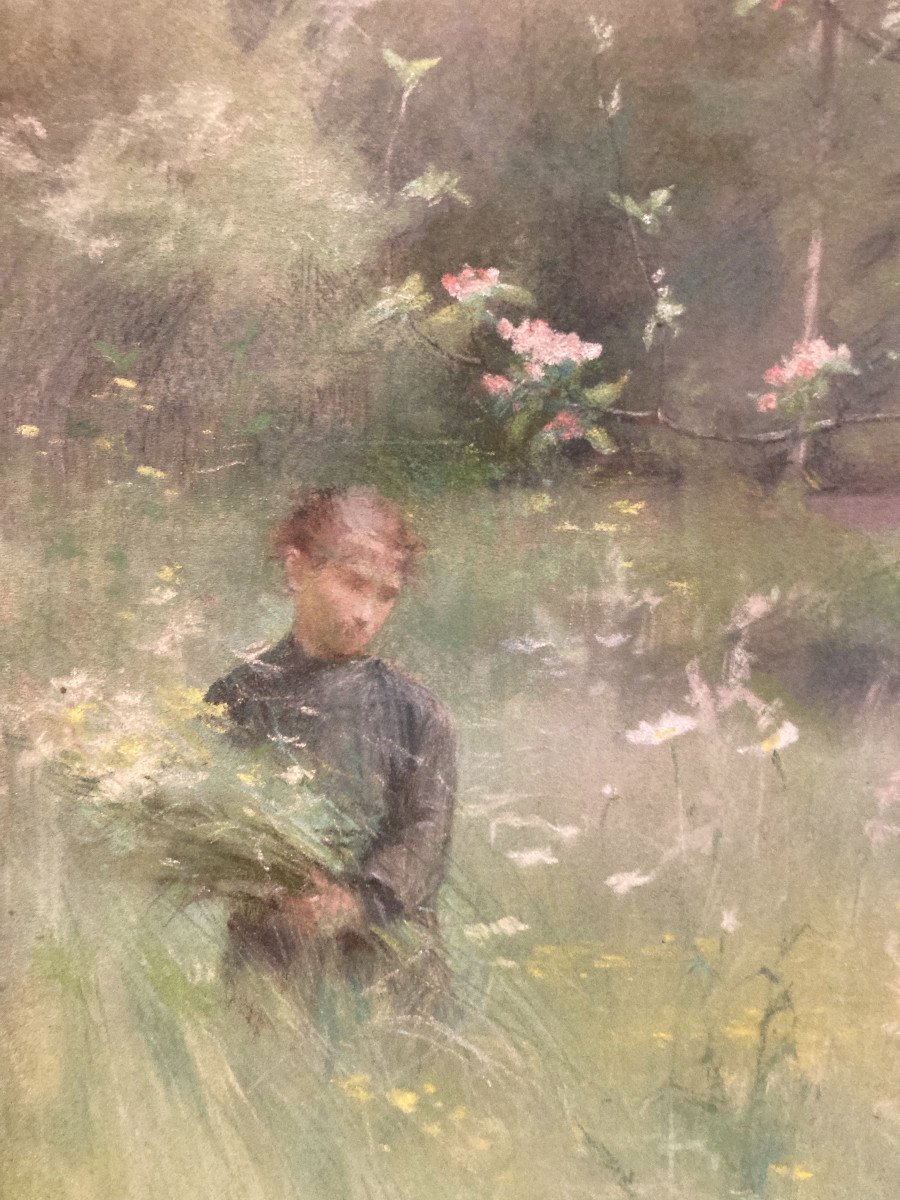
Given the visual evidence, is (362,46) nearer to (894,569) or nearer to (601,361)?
(601,361)

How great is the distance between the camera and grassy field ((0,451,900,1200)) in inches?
86.4

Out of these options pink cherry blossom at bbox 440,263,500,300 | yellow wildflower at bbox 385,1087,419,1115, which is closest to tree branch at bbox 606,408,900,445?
pink cherry blossom at bbox 440,263,500,300

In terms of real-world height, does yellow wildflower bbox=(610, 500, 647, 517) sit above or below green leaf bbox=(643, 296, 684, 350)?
below

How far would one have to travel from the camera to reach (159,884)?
2.22m

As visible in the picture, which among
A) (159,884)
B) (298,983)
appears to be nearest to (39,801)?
(159,884)

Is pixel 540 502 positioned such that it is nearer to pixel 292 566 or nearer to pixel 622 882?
pixel 292 566

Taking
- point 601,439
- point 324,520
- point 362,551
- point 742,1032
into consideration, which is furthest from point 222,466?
point 742,1032

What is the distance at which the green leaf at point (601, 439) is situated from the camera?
2.22m

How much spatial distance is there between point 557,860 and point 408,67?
1.77 metres

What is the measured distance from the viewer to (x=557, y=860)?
2201 millimetres

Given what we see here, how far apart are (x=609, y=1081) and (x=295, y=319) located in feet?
5.99

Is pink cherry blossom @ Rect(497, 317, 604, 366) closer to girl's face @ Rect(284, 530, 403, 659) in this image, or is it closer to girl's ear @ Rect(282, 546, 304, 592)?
girl's face @ Rect(284, 530, 403, 659)

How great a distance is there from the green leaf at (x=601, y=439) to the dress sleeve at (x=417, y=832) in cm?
68

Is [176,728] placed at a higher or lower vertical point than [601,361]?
lower
